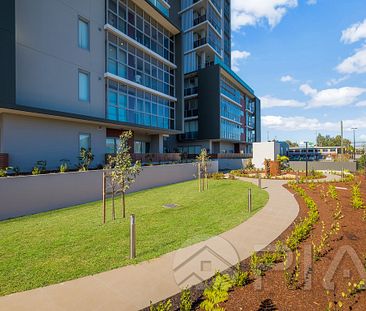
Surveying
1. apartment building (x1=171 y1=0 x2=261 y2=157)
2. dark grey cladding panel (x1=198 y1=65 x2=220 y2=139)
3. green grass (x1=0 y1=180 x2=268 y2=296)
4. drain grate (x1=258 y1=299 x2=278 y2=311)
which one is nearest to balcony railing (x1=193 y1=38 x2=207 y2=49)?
apartment building (x1=171 y1=0 x2=261 y2=157)

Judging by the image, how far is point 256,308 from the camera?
145 inches

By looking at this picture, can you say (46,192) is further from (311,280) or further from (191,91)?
(191,91)

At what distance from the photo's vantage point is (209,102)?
39.0m

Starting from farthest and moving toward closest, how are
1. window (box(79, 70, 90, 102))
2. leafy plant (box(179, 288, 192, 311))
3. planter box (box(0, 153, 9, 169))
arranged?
window (box(79, 70, 90, 102)) < planter box (box(0, 153, 9, 169)) < leafy plant (box(179, 288, 192, 311))

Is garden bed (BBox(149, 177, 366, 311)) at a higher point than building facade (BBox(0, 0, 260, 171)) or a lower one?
lower

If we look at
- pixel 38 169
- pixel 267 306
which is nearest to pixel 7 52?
pixel 38 169

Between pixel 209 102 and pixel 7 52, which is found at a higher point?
pixel 209 102

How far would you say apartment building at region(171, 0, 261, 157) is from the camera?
3869 cm

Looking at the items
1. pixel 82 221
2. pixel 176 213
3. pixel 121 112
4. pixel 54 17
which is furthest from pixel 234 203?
pixel 54 17

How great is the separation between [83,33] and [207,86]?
2368 cm

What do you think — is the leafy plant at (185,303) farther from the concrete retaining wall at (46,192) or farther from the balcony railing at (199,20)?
the balcony railing at (199,20)

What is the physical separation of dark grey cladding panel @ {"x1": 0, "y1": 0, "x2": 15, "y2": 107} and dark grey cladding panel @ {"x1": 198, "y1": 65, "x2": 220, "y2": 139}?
1148 inches

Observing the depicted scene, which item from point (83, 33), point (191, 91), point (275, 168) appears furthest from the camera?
point (191, 91)

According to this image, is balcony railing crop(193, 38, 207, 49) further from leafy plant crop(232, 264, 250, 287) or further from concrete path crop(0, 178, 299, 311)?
leafy plant crop(232, 264, 250, 287)
